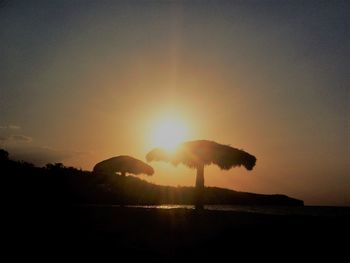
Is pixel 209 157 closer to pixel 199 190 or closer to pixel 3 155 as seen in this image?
pixel 199 190

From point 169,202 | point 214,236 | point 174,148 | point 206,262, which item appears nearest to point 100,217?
point 214,236

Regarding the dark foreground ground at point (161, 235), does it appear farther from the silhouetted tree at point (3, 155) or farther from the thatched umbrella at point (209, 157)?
the silhouetted tree at point (3, 155)

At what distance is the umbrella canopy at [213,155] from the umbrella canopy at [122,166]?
5586 millimetres

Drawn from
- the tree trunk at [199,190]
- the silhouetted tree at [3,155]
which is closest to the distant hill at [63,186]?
the silhouetted tree at [3,155]

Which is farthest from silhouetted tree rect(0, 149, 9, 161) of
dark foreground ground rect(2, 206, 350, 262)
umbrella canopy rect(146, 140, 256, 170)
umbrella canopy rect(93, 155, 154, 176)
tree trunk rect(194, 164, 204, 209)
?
tree trunk rect(194, 164, 204, 209)

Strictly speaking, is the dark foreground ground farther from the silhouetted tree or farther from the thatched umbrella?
the silhouetted tree

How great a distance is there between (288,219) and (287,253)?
4.09m

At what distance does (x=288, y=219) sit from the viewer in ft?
41.4

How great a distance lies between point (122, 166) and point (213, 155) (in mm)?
7332

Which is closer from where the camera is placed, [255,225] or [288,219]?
[255,225]

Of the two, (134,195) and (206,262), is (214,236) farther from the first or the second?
(134,195)

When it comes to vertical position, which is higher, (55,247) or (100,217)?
(100,217)

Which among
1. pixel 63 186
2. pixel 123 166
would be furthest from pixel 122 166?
pixel 63 186

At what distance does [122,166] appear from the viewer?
2408cm
